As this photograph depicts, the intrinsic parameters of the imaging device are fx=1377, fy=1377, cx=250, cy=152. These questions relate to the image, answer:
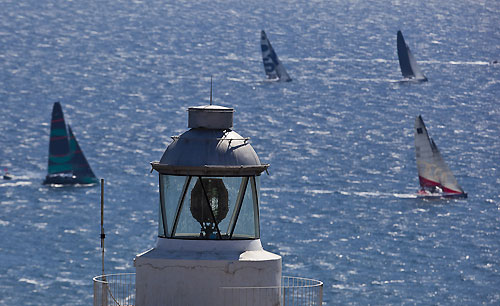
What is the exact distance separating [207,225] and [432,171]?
180 meters

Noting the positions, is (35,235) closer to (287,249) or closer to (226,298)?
(287,249)

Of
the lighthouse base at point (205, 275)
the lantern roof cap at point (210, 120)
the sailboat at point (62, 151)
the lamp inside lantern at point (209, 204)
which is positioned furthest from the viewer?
the sailboat at point (62, 151)

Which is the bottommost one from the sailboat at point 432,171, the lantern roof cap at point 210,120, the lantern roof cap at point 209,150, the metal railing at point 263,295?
the sailboat at point 432,171

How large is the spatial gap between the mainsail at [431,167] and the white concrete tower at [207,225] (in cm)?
16633

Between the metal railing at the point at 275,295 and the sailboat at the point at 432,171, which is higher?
the metal railing at the point at 275,295

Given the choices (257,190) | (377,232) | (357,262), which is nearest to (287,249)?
(357,262)

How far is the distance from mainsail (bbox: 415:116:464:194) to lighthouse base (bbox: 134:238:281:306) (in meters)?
167

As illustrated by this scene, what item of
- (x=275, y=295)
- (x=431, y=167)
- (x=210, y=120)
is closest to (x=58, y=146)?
(x=431, y=167)

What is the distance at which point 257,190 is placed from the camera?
54.1 feet

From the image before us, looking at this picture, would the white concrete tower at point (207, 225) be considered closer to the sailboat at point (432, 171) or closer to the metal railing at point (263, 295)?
the metal railing at point (263, 295)

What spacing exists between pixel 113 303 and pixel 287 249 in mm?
145577

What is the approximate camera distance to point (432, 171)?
19475cm

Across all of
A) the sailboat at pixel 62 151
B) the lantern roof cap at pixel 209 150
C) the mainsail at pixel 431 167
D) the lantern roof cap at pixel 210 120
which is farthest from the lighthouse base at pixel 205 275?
the sailboat at pixel 62 151

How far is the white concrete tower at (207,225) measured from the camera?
15.5 m
